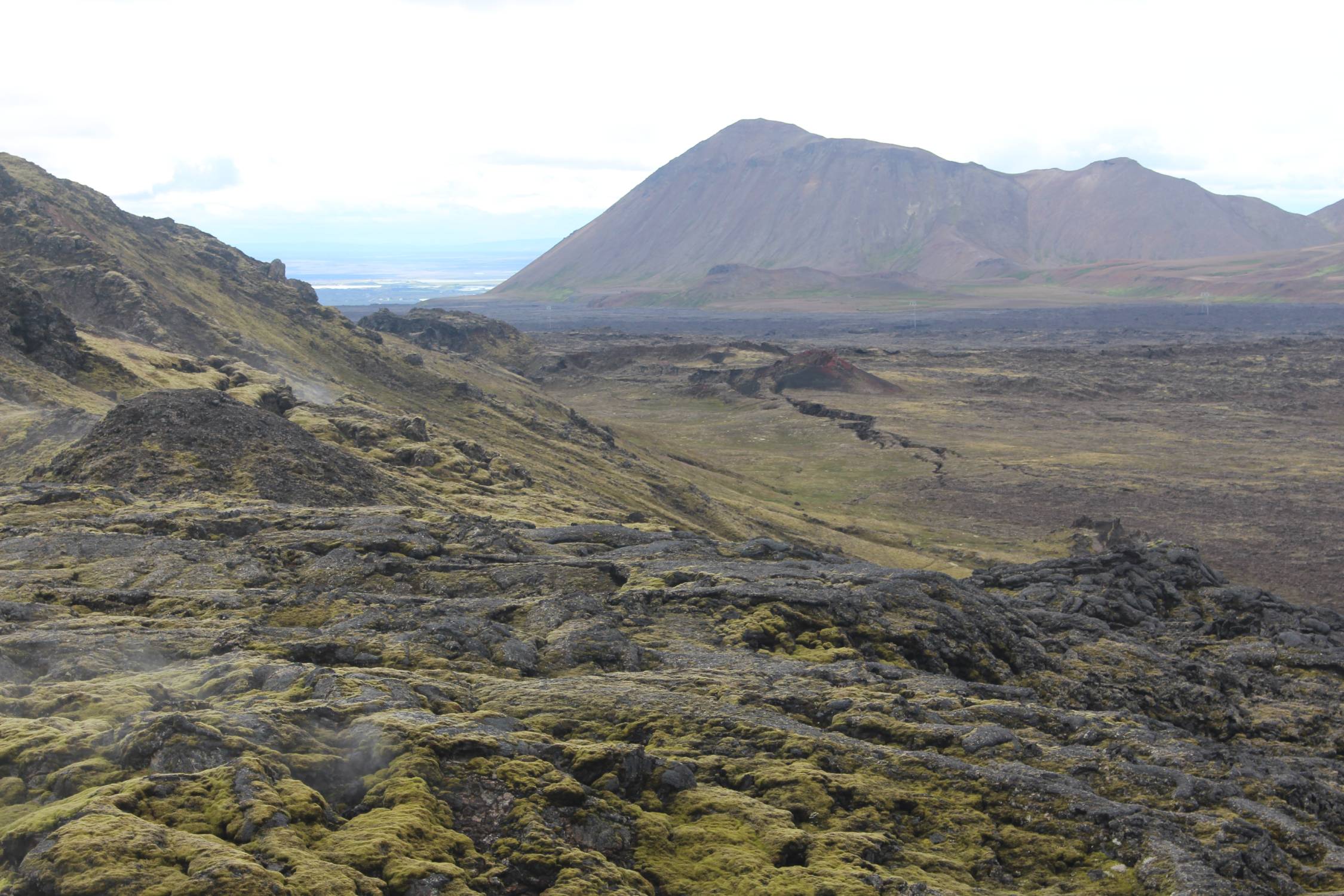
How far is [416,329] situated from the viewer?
117062 mm

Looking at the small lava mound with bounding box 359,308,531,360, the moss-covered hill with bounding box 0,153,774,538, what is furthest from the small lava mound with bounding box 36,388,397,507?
the small lava mound with bounding box 359,308,531,360

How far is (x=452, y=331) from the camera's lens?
391 feet

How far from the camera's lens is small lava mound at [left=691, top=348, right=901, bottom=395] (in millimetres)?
Result: 109688

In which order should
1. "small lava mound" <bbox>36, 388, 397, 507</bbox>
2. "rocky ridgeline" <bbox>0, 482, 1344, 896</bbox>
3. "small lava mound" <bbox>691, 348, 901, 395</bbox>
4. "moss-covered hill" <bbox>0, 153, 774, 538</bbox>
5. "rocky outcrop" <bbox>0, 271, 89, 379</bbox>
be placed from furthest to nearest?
"small lava mound" <bbox>691, 348, 901, 395</bbox>
"rocky outcrop" <bbox>0, 271, 89, 379</bbox>
"moss-covered hill" <bbox>0, 153, 774, 538</bbox>
"small lava mound" <bbox>36, 388, 397, 507</bbox>
"rocky ridgeline" <bbox>0, 482, 1344, 896</bbox>

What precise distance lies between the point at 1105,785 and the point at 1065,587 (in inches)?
622

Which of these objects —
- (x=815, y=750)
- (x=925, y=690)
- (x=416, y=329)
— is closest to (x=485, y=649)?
(x=815, y=750)

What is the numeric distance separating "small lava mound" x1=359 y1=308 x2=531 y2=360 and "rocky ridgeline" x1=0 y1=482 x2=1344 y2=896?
3599 inches

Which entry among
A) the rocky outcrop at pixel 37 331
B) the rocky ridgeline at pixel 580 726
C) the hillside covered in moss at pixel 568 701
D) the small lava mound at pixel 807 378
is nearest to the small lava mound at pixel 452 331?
the small lava mound at pixel 807 378

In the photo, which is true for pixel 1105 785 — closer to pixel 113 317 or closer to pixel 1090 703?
pixel 1090 703

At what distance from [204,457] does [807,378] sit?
9155 cm

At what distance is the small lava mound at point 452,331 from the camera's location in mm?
115375

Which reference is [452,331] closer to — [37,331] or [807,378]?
[807,378]

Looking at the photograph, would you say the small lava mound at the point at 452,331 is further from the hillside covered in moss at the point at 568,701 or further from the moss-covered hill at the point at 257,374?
the hillside covered in moss at the point at 568,701

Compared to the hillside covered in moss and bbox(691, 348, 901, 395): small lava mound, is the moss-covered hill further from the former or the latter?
bbox(691, 348, 901, 395): small lava mound
